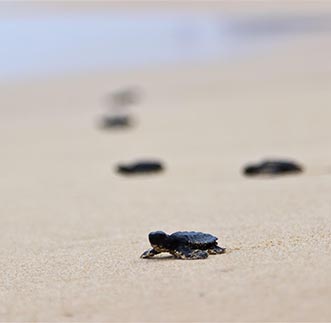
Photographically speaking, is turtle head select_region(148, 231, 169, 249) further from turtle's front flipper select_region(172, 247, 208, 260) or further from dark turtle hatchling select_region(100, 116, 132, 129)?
dark turtle hatchling select_region(100, 116, 132, 129)

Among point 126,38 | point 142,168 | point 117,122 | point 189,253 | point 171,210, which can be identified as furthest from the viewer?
point 126,38

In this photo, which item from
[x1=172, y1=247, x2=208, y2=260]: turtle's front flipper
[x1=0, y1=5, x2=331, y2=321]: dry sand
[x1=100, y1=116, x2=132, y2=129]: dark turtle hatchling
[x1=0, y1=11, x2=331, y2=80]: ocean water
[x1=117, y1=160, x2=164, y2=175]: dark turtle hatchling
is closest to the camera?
[x1=0, y1=5, x2=331, y2=321]: dry sand

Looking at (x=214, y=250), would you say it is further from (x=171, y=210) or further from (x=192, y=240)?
(x=171, y=210)

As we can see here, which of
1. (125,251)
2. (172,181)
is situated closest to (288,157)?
(172,181)

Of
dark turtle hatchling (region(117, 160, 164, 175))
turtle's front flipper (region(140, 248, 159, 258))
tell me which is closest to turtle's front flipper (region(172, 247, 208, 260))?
turtle's front flipper (region(140, 248, 159, 258))

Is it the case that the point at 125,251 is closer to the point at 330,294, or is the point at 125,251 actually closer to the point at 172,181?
the point at 330,294

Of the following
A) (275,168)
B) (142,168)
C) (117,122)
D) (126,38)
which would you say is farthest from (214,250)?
(126,38)
